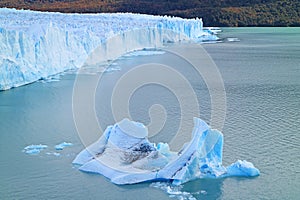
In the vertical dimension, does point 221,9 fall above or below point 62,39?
below

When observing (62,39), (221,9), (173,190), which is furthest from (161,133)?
(221,9)

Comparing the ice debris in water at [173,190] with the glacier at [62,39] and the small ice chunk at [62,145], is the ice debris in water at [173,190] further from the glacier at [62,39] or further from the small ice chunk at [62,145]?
the glacier at [62,39]

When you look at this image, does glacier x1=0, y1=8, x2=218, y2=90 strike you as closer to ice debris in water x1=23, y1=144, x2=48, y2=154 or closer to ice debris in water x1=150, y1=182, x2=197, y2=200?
ice debris in water x1=23, y1=144, x2=48, y2=154

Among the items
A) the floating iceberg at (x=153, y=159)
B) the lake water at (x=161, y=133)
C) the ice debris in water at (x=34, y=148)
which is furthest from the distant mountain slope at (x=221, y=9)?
the floating iceberg at (x=153, y=159)

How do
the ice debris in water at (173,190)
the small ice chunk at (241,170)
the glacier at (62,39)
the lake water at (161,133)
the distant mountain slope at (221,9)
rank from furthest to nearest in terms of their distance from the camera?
Result: 1. the distant mountain slope at (221,9)
2. the glacier at (62,39)
3. the small ice chunk at (241,170)
4. the lake water at (161,133)
5. the ice debris in water at (173,190)

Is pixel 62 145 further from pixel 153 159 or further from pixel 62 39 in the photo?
pixel 62 39

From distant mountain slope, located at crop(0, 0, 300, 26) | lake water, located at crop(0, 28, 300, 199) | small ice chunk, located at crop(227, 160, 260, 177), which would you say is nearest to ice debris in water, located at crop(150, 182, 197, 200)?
lake water, located at crop(0, 28, 300, 199)
